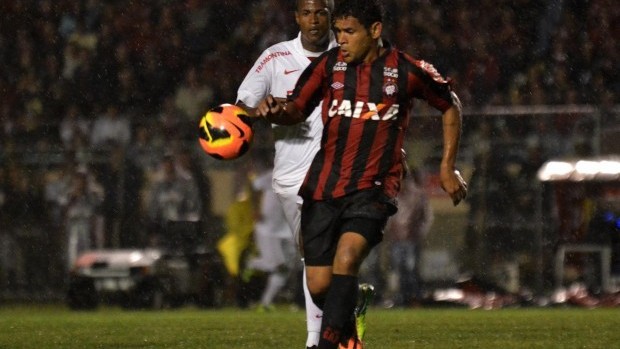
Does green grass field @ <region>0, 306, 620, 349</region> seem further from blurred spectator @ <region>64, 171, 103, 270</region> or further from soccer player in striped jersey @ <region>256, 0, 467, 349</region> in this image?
soccer player in striped jersey @ <region>256, 0, 467, 349</region>

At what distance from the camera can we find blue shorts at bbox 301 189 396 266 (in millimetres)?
6098

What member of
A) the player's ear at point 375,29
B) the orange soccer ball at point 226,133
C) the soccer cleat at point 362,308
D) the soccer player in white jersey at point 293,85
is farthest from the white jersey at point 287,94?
the player's ear at point 375,29

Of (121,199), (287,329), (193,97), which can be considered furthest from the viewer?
(193,97)

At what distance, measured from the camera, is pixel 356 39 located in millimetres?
6215

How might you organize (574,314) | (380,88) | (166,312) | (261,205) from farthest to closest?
1. (261,205)
2. (166,312)
3. (574,314)
4. (380,88)

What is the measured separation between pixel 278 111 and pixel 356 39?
1.61 ft

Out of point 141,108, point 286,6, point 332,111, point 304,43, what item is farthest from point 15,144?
point 332,111

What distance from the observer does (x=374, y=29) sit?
20.5 ft

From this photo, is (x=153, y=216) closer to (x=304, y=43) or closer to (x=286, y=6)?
(x=286, y=6)

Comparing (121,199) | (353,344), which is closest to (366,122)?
(353,344)

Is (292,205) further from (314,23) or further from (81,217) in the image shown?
(81,217)

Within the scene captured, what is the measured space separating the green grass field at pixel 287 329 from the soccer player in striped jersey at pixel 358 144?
241cm

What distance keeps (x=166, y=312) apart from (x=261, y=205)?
179 cm

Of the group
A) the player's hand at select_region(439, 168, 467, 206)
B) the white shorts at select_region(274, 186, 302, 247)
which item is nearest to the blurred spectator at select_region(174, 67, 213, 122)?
the white shorts at select_region(274, 186, 302, 247)
